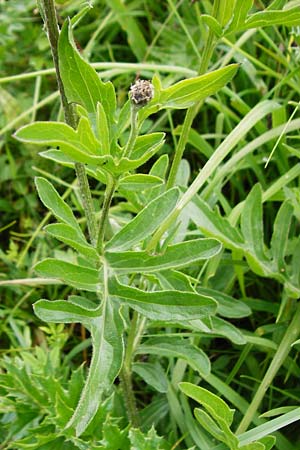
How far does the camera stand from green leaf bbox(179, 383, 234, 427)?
0.95 meters

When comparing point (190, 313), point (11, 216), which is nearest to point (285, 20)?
point (190, 313)

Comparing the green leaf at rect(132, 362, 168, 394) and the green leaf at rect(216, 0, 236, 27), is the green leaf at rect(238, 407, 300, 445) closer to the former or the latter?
the green leaf at rect(132, 362, 168, 394)

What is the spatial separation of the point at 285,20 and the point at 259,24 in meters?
0.04

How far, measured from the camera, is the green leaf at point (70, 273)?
900 mm

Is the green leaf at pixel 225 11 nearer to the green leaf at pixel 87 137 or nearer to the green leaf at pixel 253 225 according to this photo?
the green leaf at pixel 87 137

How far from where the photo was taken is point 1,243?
1.91 meters

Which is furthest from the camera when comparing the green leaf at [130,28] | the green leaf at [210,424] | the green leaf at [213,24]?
the green leaf at [130,28]

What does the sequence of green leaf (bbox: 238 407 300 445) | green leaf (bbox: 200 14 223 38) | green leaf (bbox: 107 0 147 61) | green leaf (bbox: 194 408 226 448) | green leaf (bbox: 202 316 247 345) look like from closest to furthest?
green leaf (bbox: 200 14 223 38) → green leaf (bbox: 194 408 226 448) → green leaf (bbox: 238 407 300 445) → green leaf (bbox: 202 316 247 345) → green leaf (bbox: 107 0 147 61)

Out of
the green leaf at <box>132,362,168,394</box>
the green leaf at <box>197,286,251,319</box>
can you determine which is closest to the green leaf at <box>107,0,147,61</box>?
the green leaf at <box>197,286,251,319</box>

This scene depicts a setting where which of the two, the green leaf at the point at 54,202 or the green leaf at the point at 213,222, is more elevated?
the green leaf at the point at 54,202

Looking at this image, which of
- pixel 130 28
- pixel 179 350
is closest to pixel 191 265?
pixel 179 350

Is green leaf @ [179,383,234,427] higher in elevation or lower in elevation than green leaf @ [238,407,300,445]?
higher

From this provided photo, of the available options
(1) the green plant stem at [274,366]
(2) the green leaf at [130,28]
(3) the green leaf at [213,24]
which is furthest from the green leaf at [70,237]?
(2) the green leaf at [130,28]

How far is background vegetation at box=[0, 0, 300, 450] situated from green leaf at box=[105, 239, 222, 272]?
7 cm
